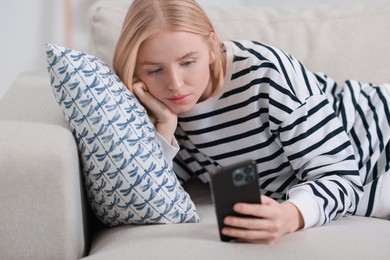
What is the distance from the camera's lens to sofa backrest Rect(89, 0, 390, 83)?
1809 mm

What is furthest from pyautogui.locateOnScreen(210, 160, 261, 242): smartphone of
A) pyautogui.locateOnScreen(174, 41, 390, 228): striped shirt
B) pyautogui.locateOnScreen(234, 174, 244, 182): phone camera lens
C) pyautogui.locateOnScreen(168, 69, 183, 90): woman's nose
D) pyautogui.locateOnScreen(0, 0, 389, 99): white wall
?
pyautogui.locateOnScreen(0, 0, 389, 99): white wall

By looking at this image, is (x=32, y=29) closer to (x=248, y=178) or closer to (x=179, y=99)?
(x=179, y=99)

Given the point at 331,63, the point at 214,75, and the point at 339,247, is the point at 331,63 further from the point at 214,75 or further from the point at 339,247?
the point at 339,247

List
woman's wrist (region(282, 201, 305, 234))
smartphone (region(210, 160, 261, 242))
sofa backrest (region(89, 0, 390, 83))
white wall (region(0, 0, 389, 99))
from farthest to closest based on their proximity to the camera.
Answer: white wall (region(0, 0, 389, 99)) → sofa backrest (region(89, 0, 390, 83)) → woman's wrist (region(282, 201, 305, 234)) → smartphone (region(210, 160, 261, 242))

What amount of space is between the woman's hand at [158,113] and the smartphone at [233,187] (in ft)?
0.97

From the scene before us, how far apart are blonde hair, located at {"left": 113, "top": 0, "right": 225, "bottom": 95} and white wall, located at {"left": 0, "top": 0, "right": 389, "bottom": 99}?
119cm

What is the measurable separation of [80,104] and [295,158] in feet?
1.43

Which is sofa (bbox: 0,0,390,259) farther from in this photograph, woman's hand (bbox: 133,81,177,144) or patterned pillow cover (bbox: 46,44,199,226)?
woman's hand (bbox: 133,81,177,144)

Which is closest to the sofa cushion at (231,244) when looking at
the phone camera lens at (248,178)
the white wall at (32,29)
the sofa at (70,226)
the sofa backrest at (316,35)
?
the sofa at (70,226)

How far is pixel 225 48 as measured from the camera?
1.53m

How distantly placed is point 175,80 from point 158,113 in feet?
0.33

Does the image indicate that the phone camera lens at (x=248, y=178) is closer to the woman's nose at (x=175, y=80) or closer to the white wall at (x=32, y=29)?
the woman's nose at (x=175, y=80)

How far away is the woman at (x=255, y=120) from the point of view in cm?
136

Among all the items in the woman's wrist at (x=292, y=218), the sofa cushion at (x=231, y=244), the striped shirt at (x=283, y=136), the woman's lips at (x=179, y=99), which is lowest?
the sofa cushion at (x=231, y=244)
